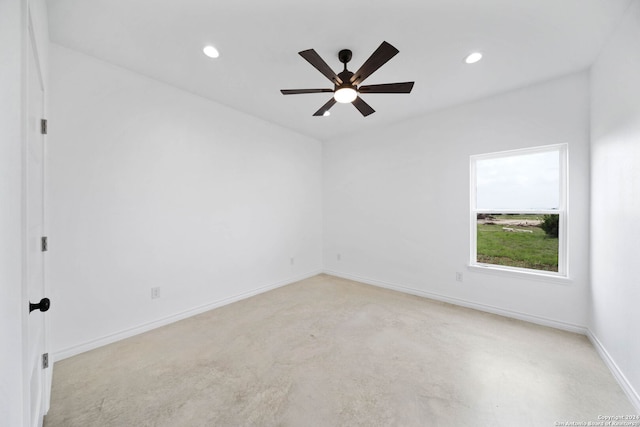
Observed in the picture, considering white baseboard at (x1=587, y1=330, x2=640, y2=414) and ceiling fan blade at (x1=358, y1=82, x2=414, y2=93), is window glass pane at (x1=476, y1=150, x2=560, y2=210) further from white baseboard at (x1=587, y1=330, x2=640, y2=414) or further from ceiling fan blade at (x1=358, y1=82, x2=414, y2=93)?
ceiling fan blade at (x1=358, y1=82, x2=414, y2=93)

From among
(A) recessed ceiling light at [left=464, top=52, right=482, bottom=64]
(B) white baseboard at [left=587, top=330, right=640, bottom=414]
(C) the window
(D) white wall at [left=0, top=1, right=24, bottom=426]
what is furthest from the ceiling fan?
(B) white baseboard at [left=587, top=330, right=640, bottom=414]

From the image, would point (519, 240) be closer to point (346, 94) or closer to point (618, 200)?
point (618, 200)

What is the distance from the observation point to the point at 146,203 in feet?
8.52

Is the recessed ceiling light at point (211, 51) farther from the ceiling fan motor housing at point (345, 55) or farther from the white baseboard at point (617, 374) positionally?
the white baseboard at point (617, 374)

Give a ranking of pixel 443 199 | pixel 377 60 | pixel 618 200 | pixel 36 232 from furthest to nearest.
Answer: pixel 443 199 → pixel 618 200 → pixel 377 60 → pixel 36 232

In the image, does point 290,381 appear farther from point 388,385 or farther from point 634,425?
point 634,425

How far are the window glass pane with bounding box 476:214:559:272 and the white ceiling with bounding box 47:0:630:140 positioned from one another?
1.57m

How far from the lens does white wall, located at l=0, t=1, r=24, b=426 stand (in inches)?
28.2

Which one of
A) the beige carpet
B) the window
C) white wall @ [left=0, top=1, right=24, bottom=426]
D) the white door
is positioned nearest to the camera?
white wall @ [left=0, top=1, right=24, bottom=426]

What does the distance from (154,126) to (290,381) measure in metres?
2.86

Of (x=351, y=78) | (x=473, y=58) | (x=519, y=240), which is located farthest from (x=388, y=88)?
(x=519, y=240)

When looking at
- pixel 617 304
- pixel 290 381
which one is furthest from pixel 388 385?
pixel 617 304

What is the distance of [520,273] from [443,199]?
4.02ft

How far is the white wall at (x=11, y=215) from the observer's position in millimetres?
717
